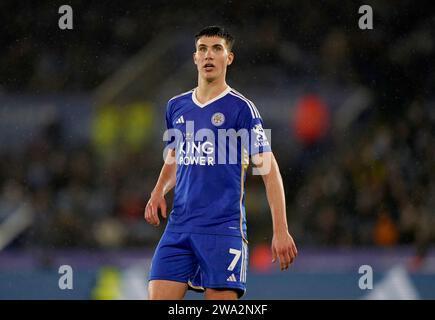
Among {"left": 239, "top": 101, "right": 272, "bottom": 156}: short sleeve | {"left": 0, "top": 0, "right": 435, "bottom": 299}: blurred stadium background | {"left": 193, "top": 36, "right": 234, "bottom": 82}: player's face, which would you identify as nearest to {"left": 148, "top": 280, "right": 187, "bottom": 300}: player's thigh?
{"left": 239, "top": 101, "right": 272, "bottom": 156}: short sleeve

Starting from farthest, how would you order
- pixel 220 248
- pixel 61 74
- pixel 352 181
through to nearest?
pixel 61 74, pixel 352 181, pixel 220 248

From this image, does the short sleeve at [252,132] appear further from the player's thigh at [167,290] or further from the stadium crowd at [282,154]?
the stadium crowd at [282,154]

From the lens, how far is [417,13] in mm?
10523

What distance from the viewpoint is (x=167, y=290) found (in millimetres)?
4492

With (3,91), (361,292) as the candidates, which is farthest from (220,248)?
(3,91)

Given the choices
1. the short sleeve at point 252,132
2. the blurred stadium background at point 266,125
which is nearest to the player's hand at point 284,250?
the short sleeve at point 252,132

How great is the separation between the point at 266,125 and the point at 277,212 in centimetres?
501

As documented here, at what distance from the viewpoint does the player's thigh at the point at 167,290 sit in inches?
177

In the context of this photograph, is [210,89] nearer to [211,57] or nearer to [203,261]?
[211,57]

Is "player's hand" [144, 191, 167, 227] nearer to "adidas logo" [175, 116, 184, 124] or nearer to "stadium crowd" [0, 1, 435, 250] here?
"adidas logo" [175, 116, 184, 124]

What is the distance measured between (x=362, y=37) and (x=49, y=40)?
12.1 ft

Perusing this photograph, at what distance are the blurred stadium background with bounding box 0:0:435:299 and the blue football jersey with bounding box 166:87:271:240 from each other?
3357 millimetres
